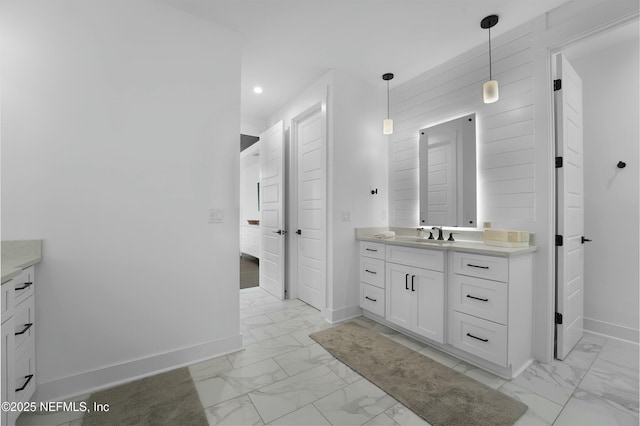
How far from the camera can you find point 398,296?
261 centimetres

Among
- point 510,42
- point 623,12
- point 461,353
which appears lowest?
point 461,353

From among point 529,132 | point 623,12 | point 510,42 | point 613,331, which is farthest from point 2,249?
point 613,331

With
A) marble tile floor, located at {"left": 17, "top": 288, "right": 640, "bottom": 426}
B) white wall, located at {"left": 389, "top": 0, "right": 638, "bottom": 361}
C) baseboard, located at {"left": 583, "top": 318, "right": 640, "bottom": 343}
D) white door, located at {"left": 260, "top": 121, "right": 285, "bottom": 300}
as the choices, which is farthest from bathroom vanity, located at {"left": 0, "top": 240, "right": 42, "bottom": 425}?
baseboard, located at {"left": 583, "top": 318, "right": 640, "bottom": 343}

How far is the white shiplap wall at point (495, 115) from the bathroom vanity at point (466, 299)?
1.46ft

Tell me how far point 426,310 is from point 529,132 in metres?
1.73

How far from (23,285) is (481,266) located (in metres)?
2.92

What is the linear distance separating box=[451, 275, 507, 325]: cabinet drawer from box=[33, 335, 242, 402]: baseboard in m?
1.89

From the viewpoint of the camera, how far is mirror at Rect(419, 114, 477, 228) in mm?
2629

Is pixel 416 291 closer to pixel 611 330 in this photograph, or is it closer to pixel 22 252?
pixel 611 330

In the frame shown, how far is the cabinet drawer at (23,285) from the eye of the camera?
4.74 ft

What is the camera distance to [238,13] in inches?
85.4

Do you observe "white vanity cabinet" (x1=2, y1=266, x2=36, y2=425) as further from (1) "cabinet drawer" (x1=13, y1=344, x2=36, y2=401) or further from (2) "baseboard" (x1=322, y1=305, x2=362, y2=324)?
(2) "baseboard" (x1=322, y1=305, x2=362, y2=324)

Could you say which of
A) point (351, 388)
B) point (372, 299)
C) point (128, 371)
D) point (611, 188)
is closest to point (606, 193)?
point (611, 188)

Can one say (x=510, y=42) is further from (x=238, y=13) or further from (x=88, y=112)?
(x=88, y=112)
